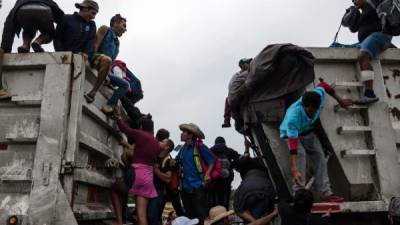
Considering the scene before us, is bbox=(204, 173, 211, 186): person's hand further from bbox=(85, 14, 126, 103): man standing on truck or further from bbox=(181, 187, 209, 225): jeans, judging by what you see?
bbox=(85, 14, 126, 103): man standing on truck

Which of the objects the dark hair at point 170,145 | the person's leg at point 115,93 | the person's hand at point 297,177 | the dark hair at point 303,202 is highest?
the person's leg at point 115,93

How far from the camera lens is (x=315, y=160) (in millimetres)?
3281

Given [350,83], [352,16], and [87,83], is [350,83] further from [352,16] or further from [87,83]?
[87,83]

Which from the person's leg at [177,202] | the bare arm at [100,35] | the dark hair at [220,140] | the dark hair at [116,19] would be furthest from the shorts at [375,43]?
the dark hair at [116,19]

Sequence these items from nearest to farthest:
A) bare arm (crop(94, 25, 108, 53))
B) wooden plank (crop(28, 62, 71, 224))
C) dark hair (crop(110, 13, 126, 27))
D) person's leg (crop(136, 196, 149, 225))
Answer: wooden plank (crop(28, 62, 71, 224)) → person's leg (crop(136, 196, 149, 225)) → bare arm (crop(94, 25, 108, 53)) → dark hair (crop(110, 13, 126, 27))

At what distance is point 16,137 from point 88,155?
0.64 meters

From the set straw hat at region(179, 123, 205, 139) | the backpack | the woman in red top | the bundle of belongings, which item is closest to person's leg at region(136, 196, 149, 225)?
the woman in red top

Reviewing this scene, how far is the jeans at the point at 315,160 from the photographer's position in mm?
3170

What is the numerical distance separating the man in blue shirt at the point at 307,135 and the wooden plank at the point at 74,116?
1.61 m

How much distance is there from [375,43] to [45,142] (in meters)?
2.86

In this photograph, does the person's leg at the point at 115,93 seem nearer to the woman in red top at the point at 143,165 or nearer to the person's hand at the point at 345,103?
the woman in red top at the point at 143,165

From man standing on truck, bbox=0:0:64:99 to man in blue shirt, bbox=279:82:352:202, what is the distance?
2263mm

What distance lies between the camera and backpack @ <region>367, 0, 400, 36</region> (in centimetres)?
359

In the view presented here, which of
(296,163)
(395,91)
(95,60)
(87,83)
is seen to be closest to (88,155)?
(87,83)
